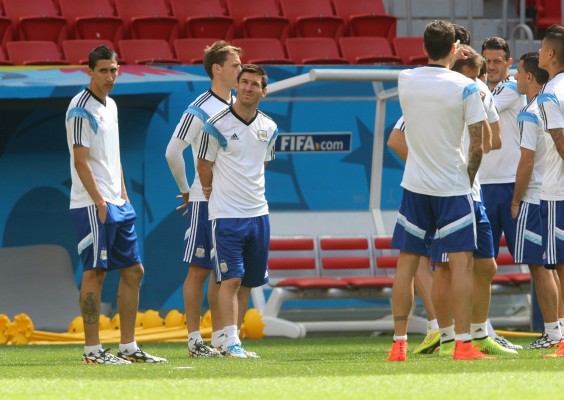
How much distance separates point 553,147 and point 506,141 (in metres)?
1.22

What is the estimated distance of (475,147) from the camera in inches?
296

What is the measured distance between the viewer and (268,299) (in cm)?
1262

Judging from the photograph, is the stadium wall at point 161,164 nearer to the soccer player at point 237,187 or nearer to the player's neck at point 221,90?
the player's neck at point 221,90

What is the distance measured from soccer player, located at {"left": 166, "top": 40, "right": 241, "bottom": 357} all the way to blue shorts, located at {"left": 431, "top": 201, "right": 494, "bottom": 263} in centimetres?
182

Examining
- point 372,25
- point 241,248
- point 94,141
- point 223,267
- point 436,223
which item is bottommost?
point 223,267

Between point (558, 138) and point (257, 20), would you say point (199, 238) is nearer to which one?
point (558, 138)

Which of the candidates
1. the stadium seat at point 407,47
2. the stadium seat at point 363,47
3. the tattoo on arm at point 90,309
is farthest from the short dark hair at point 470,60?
the stadium seat at point 407,47

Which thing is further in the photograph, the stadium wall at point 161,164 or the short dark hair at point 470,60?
the stadium wall at point 161,164

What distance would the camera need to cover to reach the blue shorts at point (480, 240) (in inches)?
309

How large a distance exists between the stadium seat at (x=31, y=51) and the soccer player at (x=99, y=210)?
610 centimetres

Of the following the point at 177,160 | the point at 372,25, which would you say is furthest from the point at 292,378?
the point at 372,25

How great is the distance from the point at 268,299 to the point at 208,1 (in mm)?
4935

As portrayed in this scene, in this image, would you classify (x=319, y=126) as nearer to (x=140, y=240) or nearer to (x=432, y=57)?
(x=140, y=240)

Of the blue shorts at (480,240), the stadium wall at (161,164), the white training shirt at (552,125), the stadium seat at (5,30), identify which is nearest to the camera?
the blue shorts at (480,240)
